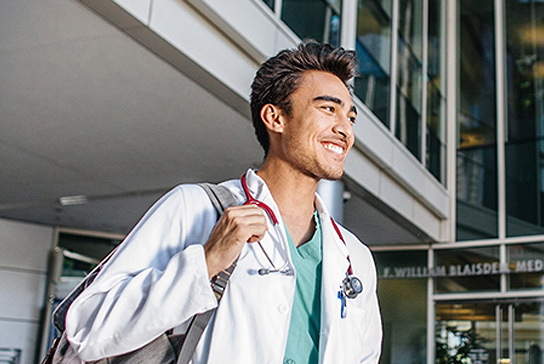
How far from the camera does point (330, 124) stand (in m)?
2.14

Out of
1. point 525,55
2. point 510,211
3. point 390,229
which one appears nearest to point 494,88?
point 525,55

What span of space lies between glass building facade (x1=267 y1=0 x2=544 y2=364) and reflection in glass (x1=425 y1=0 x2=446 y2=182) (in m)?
0.03

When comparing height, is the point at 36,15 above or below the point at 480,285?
above

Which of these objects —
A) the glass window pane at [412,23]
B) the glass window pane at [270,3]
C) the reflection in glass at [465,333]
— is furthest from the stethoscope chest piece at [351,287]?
the reflection in glass at [465,333]

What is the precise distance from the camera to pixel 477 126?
12.9 m

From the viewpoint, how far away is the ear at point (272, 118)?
2.22 meters

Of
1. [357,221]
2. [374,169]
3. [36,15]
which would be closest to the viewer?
[36,15]

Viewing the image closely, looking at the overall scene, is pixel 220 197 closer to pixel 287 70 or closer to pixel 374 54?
pixel 287 70

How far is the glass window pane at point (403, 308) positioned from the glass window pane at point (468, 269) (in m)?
0.40

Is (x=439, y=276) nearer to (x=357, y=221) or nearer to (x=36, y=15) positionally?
(x=357, y=221)

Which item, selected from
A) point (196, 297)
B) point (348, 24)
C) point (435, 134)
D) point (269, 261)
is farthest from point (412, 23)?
point (196, 297)

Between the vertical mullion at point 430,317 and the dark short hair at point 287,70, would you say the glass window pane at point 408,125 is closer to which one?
the vertical mullion at point 430,317

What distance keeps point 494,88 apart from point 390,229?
12.1 ft

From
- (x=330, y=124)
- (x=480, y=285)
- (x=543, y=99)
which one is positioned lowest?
(x=330, y=124)
